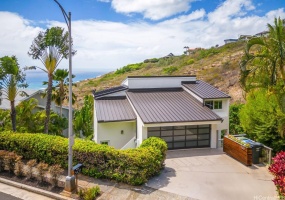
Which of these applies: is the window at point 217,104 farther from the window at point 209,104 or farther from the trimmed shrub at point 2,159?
the trimmed shrub at point 2,159

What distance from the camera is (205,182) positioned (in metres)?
12.9

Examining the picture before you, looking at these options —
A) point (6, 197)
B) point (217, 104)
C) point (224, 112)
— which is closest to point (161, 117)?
point (217, 104)

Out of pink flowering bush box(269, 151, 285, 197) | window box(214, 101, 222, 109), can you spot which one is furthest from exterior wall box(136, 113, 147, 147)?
pink flowering bush box(269, 151, 285, 197)

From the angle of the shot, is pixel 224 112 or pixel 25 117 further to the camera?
pixel 224 112

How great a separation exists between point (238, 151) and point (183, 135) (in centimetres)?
441

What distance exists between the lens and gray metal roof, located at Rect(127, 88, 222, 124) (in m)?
17.9

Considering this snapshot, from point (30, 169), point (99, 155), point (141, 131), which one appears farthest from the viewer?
point (141, 131)

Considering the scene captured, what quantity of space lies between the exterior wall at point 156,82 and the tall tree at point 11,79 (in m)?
9.35

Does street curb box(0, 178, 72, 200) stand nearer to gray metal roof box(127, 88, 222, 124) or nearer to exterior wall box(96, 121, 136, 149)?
exterior wall box(96, 121, 136, 149)

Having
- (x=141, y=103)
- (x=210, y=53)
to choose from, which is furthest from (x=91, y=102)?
(x=210, y=53)

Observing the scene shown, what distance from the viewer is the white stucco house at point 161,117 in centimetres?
1805

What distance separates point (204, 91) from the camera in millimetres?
21656

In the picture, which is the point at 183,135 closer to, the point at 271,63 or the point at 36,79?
the point at 271,63

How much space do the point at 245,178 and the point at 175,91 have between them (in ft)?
37.1
